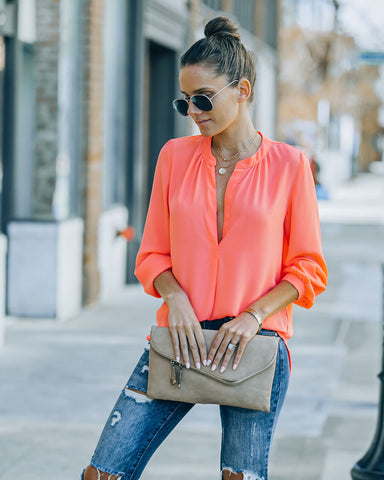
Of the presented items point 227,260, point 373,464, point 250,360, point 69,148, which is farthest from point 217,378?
point 69,148

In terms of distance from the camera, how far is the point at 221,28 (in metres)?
2.79

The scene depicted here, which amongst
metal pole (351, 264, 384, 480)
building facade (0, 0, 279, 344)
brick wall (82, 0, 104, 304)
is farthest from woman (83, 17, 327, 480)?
brick wall (82, 0, 104, 304)

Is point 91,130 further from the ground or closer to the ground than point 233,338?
further from the ground

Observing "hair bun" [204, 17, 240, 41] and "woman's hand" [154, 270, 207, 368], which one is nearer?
"woman's hand" [154, 270, 207, 368]

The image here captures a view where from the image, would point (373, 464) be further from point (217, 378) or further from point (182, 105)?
point (182, 105)

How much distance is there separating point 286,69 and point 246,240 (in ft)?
136

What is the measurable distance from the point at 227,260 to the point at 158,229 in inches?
11.3

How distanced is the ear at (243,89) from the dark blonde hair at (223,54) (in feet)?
0.05

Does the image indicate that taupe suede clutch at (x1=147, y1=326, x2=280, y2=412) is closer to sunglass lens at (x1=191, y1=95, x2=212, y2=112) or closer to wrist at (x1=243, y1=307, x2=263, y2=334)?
wrist at (x1=243, y1=307, x2=263, y2=334)

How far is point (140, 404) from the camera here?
2.72 m

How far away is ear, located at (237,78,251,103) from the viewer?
2.76 meters

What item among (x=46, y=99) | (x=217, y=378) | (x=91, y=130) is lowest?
(x=217, y=378)

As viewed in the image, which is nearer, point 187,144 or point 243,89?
point 243,89

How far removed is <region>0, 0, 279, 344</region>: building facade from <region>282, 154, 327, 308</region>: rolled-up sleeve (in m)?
4.65
